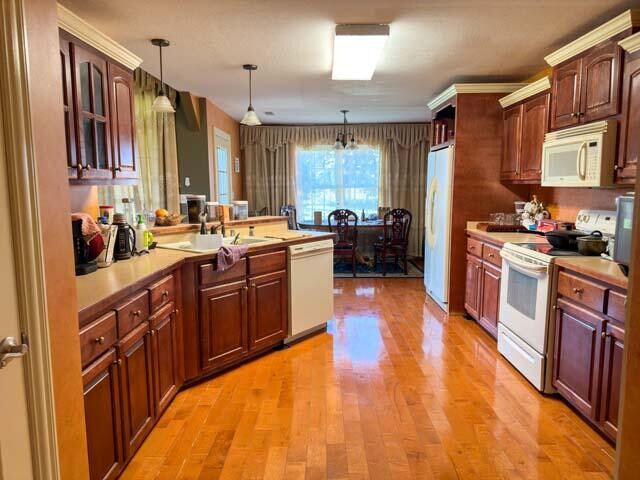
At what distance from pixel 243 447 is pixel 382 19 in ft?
8.58

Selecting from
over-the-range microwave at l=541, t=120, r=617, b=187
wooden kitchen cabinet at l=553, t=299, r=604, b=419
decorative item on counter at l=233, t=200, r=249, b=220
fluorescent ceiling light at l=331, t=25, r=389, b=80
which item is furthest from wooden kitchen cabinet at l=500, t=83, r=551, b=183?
decorative item on counter at l=233, t=200, r=249, b=220

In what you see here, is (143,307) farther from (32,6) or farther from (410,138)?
(410,138)

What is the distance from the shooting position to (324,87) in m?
4.54

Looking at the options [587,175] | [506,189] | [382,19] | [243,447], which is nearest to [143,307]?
[243,447]

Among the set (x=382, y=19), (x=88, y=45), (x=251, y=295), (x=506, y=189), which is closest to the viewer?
(x=88, y=45)

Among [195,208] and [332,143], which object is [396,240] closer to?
[332,143]

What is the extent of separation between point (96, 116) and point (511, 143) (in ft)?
11.3

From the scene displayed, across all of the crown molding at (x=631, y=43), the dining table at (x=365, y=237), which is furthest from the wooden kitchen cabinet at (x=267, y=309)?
the dining table at (x=365, y=237)

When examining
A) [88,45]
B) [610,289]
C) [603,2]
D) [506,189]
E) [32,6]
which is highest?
[603,2]

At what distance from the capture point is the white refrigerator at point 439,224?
14.1 ft

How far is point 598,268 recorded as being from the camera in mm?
2242

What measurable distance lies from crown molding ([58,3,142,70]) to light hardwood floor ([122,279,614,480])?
2.13 meters

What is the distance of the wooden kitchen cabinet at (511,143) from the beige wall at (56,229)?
363 centimetres

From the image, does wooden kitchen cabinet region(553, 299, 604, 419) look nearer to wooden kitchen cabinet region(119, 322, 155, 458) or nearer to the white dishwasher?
the white dishwasher
